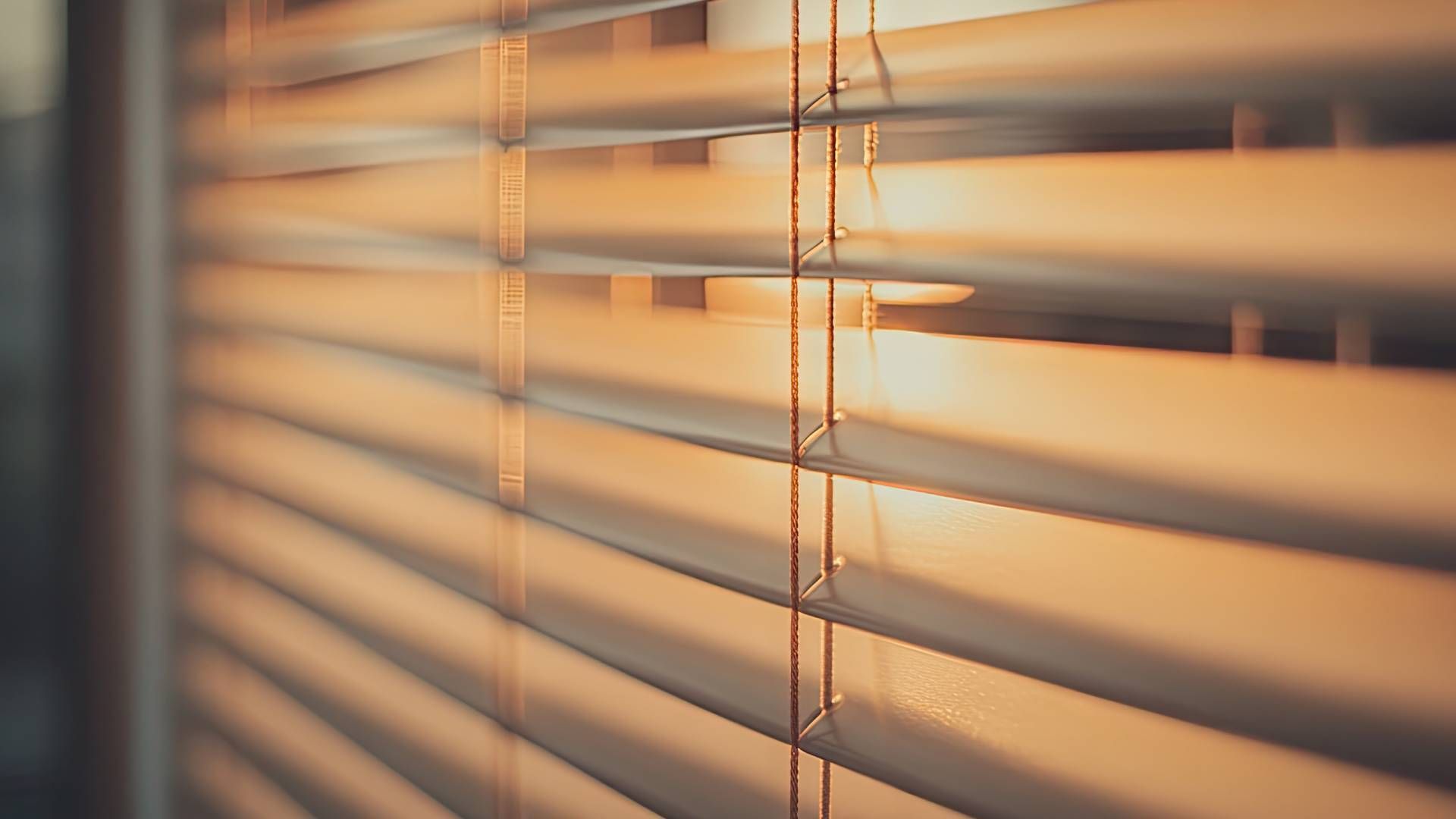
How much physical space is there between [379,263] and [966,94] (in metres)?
0.65

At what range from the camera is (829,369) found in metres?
0.66

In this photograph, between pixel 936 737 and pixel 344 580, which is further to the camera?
pixel 344 580

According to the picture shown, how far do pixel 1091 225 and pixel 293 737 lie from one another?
3.30 ft

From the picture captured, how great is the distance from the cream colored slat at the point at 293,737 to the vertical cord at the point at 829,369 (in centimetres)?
48

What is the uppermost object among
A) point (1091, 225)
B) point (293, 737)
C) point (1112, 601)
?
point (1091, 225)

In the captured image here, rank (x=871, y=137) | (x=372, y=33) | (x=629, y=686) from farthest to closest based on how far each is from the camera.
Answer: (x=372, y=33), (x=629, y=686), (x=871, y=137)

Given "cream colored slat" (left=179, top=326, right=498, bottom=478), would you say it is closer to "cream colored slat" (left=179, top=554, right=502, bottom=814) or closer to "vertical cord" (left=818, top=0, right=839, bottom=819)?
"cream colored slat" (left=179, top=554, right=502, bottom=814)

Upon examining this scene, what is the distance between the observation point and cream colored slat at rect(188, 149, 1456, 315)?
44 centimetres

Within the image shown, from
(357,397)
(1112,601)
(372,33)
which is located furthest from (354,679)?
(1112,601)

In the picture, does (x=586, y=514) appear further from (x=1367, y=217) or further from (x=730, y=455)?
(x=1367, y=217)

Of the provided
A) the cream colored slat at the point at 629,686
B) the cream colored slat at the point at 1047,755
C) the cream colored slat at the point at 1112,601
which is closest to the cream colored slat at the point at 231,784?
the cream colored slat at the point at 629,686

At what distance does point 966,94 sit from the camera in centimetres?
55

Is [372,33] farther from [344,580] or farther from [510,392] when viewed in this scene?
[344,580]

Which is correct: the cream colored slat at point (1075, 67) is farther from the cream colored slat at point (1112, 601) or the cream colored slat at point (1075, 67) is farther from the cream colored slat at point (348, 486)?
the cream colored slat at point (348, 486)
